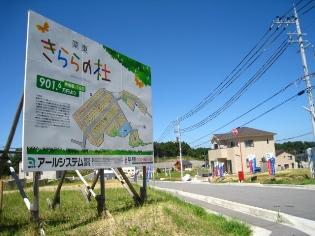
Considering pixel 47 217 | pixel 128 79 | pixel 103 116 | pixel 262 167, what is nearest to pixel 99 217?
pixel 47 217

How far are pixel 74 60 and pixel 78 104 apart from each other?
1017mm

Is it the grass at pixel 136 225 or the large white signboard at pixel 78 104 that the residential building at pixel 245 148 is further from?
the grass at pixel 136 225

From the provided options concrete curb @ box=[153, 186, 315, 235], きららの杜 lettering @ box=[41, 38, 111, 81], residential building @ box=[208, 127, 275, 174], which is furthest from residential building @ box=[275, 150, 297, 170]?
きららの杜 lettering @ box=[41, 38, 111, 81]

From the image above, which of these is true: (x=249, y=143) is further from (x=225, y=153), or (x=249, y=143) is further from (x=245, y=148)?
(x=225, y=153)

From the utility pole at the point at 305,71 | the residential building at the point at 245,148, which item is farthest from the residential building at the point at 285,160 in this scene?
the utility pole at the point at 305,71

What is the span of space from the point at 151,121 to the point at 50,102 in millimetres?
4491

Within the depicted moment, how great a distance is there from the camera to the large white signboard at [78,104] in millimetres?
7027

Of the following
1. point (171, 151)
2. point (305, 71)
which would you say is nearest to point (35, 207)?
point (305, 71)

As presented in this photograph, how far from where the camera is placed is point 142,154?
1059 cm

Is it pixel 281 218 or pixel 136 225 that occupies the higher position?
pixel 136 225

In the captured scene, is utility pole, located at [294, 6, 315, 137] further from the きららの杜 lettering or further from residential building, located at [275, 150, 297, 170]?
residential building, located at [275, 150, 297, 170]

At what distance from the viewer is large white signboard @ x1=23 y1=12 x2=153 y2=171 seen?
7.03 m

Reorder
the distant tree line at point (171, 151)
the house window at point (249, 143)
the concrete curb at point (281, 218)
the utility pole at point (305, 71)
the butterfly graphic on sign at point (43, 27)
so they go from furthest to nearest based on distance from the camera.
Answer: the distant tree line at point (171, 151)
the house window at point (249, 143)
the utility pole at point (305, 71)
the concrete curb at point (281, 218)
the butterfly graphic on sign at point (43, 27)

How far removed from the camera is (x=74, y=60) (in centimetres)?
827
